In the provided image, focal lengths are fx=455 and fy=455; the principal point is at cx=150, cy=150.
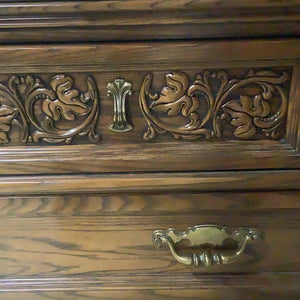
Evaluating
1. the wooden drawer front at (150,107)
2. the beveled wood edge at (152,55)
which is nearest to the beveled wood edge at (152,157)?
the wooden drawer front at (150,107)

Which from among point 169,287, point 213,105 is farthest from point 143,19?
point 169,287

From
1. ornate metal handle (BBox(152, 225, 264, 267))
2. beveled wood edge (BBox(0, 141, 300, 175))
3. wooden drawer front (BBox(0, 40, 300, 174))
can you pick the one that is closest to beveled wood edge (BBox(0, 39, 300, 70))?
wooden drawer front (BBox(0, 40, 300, 174))

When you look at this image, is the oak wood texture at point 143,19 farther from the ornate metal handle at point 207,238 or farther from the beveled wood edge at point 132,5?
the ornate metal handle at point 207,238

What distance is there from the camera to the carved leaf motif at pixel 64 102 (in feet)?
1.78

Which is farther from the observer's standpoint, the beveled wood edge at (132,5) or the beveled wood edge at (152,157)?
the beveled wood edge at (152,157)

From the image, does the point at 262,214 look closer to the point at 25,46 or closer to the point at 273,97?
the point at 273,97

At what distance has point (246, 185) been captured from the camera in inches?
23.6

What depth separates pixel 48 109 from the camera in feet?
1.84

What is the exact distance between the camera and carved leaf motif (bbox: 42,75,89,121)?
0.54 m

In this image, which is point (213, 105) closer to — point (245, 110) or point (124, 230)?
point (245, 110)

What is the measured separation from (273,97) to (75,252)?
353mm

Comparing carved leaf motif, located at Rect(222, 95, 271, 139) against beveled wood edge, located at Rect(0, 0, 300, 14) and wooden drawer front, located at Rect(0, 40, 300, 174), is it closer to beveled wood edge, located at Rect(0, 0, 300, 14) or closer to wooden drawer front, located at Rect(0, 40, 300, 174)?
wooden drawer front, located at Rect(0, 40, 300, 174)

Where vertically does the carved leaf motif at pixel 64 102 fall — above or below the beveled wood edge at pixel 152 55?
below

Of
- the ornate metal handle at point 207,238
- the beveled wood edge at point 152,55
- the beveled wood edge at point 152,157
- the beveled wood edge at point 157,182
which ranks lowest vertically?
the ornate metal handle at point 207,238
